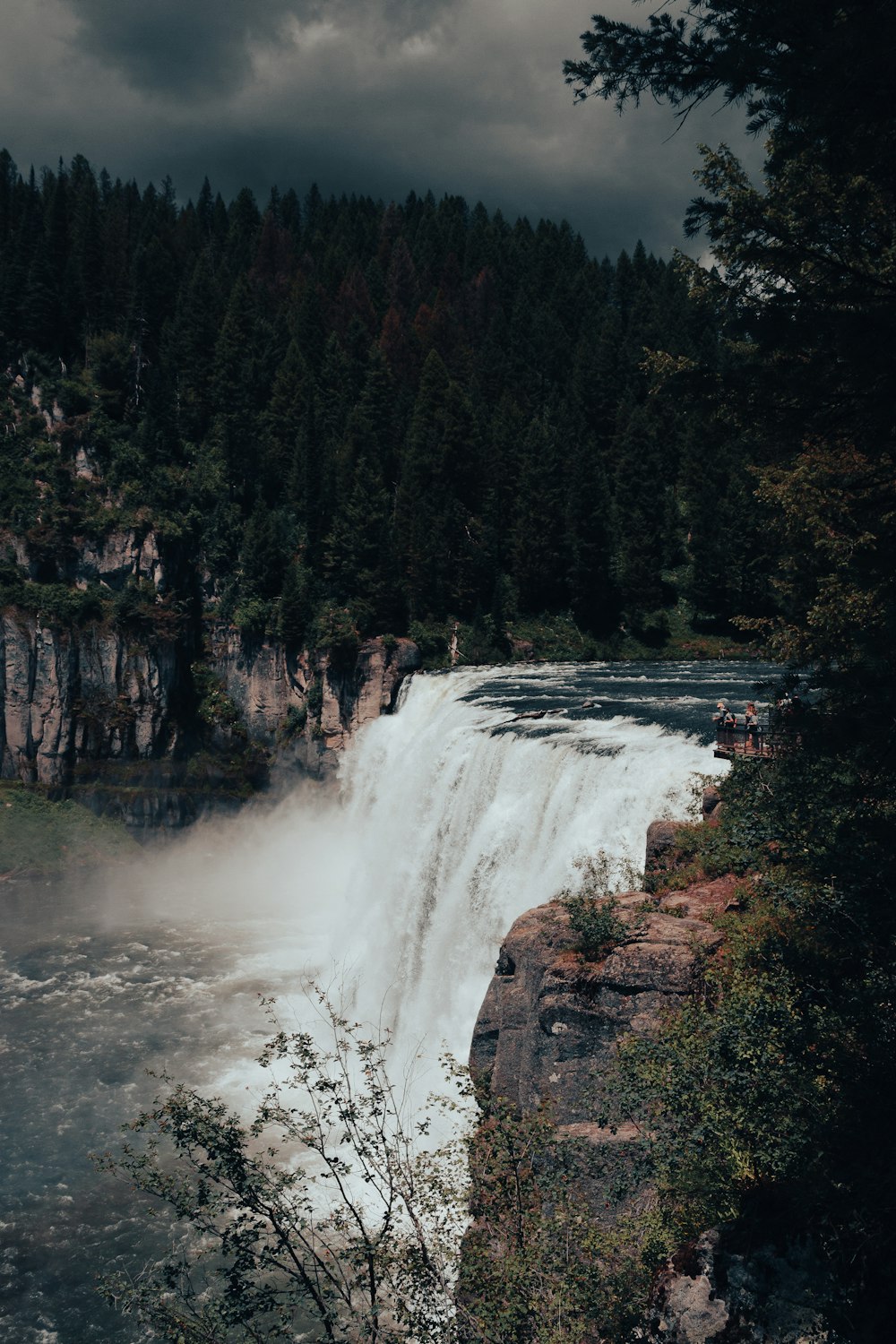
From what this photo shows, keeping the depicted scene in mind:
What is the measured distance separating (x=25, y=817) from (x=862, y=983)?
4620 centimetres

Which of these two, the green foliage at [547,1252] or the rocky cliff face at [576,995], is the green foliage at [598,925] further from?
the green foliage at [547,1252]

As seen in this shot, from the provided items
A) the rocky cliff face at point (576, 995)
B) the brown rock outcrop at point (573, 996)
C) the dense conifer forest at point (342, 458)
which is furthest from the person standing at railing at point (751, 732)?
the dense conifer forest at point (342, 458)

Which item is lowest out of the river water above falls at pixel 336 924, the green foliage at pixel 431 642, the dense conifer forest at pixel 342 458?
the river water above falls at pixel 336 924

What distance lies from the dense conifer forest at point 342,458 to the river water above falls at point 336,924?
11.2m

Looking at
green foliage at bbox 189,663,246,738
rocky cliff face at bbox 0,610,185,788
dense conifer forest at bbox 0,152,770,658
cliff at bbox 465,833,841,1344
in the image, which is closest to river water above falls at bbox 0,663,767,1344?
cliff at bbox 465,833,841,1344

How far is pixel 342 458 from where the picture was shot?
57188 millimetres

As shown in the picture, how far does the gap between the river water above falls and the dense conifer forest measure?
1122cm

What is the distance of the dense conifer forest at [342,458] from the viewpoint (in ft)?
174

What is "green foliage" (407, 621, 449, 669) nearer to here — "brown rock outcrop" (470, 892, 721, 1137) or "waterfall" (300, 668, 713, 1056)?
"waterfall" (300, 668, 713, 1056)

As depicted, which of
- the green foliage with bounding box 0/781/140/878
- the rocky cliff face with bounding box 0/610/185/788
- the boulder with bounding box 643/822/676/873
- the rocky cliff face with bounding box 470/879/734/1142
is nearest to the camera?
the rocky cliff face with bounding box 470/879/734/1142

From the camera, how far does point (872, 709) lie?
897cm

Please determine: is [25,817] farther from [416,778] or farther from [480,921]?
[480,921]

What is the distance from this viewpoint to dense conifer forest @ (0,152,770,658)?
53.0 meters

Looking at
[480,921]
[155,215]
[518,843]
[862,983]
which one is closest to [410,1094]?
[480,921]
